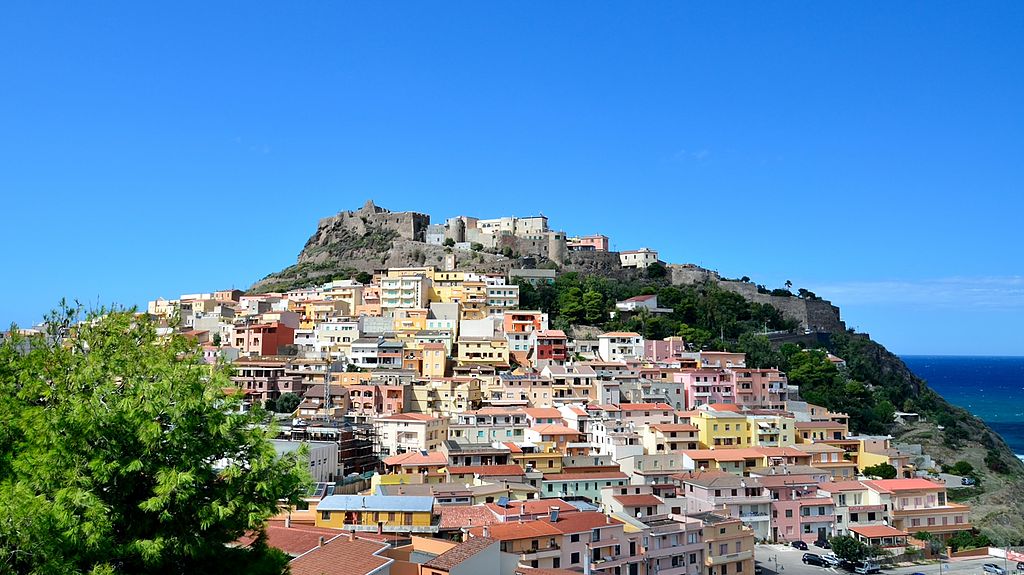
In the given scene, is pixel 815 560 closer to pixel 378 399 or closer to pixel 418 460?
pixel 418 460

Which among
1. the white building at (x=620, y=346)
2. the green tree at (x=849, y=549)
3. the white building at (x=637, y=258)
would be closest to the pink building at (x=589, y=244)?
the white building at (x=637, y=258)

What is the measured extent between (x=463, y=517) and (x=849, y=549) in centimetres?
1541

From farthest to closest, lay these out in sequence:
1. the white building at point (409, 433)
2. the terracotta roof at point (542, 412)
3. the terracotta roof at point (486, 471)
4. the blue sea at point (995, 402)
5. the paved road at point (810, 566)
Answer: the blue sea at point (995, 402)
the terracotta roof at point (542, 412)
the white building at point (409, 433)
the terracotta roof at point (486, 471)
the paved road at point (810, 566)

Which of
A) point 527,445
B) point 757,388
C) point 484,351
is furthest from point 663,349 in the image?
point 527,445

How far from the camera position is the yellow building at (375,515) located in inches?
893

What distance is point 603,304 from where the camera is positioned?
69500 mm

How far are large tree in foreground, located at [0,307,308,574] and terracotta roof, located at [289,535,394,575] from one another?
12.4ft

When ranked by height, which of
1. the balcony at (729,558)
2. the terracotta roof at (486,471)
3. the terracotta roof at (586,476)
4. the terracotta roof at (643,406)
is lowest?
the balcony at (729,558)

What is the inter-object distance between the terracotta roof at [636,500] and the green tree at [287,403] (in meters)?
21.3

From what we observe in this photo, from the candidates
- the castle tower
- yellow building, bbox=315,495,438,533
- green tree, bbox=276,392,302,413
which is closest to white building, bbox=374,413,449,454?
green tree, bbox=276,392,302,413

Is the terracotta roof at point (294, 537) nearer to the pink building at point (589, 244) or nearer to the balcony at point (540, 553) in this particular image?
the balcony at point (540, 553)

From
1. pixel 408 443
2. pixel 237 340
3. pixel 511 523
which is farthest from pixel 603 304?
pixel 511 523

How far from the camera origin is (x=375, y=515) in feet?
75.0

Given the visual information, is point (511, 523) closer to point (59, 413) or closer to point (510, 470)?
point (510, 470)
